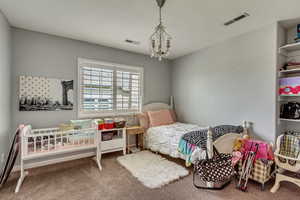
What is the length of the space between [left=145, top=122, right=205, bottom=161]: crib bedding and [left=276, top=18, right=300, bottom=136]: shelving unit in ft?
5.11

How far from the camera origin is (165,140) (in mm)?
3057

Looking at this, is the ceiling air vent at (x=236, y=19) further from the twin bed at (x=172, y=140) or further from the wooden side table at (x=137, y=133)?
the wooden side table at (x=137, y=133)

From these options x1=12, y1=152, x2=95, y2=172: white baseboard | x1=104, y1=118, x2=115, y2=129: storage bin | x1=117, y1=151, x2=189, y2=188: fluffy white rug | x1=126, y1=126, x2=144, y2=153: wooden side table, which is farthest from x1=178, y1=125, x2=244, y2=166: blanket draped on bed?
x1=12, y1=152, x2=95, y2=172: white baseboard

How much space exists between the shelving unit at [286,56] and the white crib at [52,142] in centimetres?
336

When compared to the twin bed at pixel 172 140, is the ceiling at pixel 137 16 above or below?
above

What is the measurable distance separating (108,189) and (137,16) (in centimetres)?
260

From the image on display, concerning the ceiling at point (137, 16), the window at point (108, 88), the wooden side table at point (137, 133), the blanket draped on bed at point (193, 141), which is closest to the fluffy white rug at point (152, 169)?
the blanket draped on bed at point (193, 141)

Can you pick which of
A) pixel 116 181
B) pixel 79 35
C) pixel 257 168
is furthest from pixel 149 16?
pixel 257 168

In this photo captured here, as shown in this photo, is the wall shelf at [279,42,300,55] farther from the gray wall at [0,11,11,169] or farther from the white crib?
the gray wall at [0,11,11,169]

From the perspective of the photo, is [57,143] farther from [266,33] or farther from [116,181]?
[266,33]

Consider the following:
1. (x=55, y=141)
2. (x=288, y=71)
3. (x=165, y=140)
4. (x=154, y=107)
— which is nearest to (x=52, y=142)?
(x=55, y=141)

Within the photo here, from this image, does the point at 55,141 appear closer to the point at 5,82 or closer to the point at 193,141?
the point at 5,82

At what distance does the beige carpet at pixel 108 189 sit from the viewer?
1.89 meters

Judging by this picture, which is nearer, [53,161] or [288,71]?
[288,71]
